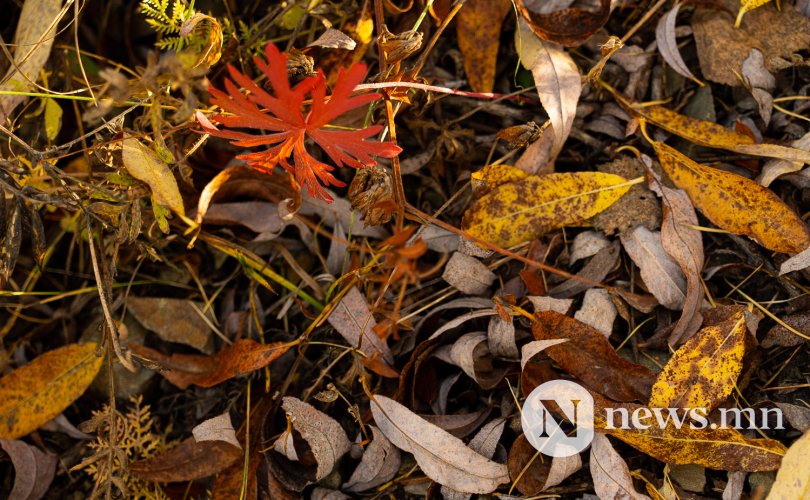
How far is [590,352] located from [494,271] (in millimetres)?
252

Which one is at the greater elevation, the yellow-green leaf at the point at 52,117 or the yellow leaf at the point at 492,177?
the yellow-green leaf at the point at 52,117

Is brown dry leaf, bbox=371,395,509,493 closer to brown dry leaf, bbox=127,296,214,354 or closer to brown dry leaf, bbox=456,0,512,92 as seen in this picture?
brown dry leaf, bbox=127,296,214,354

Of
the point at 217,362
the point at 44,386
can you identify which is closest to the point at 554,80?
the point at 217,362

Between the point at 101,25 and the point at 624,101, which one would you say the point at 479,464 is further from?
the point at 101,25

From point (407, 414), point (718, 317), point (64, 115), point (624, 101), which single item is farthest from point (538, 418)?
point (64, 115)

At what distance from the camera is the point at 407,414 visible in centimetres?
117

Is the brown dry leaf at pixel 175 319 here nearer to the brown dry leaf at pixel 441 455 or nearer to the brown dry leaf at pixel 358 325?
the brown dry leaf at pixel 358 325

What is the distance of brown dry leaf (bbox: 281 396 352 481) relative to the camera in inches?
45.8

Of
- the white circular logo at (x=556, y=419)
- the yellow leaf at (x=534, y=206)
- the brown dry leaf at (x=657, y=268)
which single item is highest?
the yellow leaf at (x=534, y=206)

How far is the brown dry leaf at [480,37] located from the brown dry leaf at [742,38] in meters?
0.43

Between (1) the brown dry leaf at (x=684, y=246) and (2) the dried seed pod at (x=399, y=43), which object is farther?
(1) the brown dry leaf at (x=684, y=246)

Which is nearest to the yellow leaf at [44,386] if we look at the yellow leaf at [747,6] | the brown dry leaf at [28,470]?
the brown dry leaf at [28,470]

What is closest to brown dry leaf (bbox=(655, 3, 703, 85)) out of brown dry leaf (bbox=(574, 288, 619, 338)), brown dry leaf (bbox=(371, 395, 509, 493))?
brown dry leaf (bbox=(574, 288, 619, 338))

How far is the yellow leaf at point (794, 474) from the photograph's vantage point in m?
0.96
